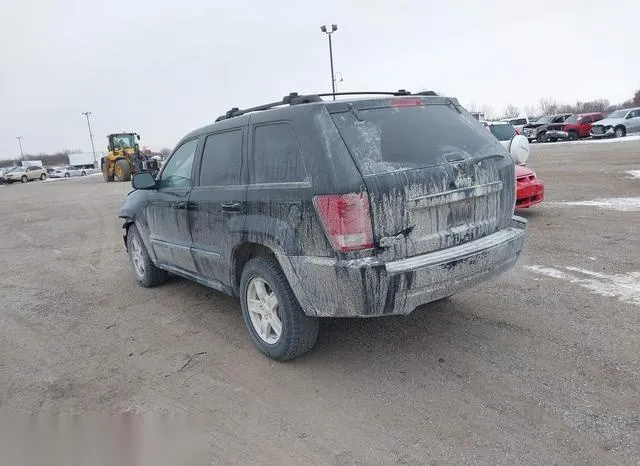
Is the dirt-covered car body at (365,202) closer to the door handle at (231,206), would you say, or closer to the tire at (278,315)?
the door handle at (231,206)

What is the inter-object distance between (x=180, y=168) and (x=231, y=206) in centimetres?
134

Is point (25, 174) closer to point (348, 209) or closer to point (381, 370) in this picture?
point (381, 370)

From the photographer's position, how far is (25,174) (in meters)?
46.3

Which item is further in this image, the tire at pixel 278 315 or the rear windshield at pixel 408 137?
the tire at pixel 278 315

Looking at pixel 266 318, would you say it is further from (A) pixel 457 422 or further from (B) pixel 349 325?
(A) pixel 457 422

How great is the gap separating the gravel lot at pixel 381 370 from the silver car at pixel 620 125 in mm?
27467

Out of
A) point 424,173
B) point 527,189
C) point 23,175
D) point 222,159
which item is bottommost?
point 23,175

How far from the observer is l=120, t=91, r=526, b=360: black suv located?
3.11m

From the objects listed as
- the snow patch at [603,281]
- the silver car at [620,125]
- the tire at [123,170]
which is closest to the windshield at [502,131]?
the snow patch at [603,281]

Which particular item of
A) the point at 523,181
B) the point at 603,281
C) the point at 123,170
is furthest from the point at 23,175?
the point at 603,281

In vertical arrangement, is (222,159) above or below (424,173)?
above

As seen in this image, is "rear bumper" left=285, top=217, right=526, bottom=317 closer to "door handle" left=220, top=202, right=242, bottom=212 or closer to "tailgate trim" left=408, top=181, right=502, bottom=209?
"tailgate trim" left=408, top=181, right=502, bottom=209

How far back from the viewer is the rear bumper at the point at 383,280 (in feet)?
10.1

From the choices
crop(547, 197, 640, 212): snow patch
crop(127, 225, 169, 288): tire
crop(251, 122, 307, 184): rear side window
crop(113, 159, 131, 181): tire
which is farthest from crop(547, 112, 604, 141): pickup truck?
crop(251, 122, 307, 184): rear side window
